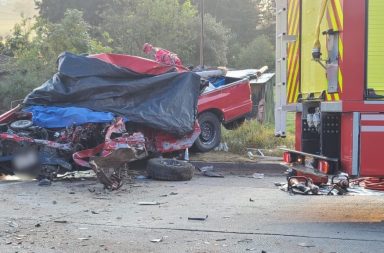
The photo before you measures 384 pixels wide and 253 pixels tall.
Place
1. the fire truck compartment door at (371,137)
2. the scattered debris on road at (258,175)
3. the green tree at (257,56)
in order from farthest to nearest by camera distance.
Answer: the green tree at (257,56), the scattered debris on road at (258,175), the fire truck compartment door at (371,137)

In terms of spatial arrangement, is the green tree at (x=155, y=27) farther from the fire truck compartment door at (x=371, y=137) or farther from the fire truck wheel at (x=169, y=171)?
the fire truck compartment door at (x=371, y=137)

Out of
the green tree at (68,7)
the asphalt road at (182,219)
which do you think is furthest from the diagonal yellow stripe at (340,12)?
the green tree at (68,7)

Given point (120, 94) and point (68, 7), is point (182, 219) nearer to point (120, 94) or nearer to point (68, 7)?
point (120, 94)

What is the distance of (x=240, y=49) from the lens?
56.2 m

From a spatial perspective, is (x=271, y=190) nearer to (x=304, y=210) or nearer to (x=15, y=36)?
(x=304, y=210)

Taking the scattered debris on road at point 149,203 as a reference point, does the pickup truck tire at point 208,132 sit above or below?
above

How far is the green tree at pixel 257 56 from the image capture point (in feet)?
169

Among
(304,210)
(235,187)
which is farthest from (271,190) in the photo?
(304,210)

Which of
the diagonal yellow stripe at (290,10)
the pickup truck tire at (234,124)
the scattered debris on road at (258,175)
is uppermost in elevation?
the diagonal yellow stripe at (290,10)

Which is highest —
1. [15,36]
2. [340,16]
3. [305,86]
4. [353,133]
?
[15,36]

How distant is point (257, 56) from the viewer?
5175 centimetres

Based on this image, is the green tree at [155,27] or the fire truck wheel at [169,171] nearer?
the fire truck wheel at [169,171]

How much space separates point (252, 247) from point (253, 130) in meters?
8.96

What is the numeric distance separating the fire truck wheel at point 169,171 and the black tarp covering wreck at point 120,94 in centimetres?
82
